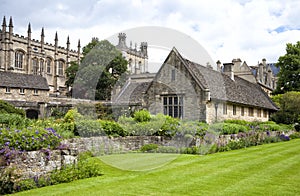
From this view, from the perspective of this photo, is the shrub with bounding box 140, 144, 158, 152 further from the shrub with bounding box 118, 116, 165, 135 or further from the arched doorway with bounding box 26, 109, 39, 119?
the arched doorway with bounding box 26, 109, 39, 119

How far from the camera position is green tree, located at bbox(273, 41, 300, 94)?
4594cm

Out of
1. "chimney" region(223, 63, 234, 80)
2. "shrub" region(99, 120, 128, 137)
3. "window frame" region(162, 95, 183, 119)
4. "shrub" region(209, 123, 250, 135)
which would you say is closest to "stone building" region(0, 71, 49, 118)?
"window frame" region(162, 95, 183, 119)

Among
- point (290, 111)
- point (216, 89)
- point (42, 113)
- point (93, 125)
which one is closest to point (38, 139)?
point (93, 125)

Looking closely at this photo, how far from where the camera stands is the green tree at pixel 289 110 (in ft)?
114

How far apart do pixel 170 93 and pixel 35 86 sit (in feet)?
73.6

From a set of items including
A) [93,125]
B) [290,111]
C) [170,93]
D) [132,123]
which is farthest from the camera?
[290,111]

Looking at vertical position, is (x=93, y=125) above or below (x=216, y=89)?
below

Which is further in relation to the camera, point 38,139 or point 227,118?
point 227,118

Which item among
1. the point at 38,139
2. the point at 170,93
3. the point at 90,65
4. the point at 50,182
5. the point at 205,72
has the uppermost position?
the point at 90,65

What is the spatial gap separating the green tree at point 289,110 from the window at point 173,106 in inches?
619

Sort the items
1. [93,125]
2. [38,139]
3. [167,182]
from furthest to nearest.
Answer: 1. [93,125]
2. [38,139]
3. [167,182]

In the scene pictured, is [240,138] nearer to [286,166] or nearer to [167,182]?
[286,166]

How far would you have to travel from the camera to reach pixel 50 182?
8.97m

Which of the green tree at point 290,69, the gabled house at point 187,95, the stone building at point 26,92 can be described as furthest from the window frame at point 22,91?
the green tree at point 290,69
